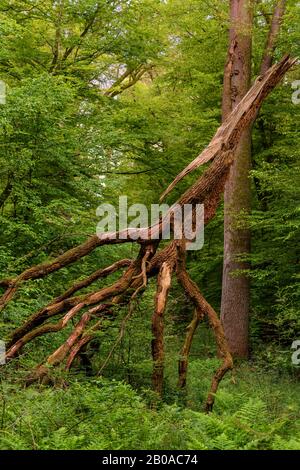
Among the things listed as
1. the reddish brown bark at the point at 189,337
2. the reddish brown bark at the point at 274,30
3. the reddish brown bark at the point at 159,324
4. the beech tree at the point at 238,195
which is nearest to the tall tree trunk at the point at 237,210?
the beech tree at the point at 238,195

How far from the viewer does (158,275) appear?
6520mm

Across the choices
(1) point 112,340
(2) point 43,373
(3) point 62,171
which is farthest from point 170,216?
(3) point 62,171

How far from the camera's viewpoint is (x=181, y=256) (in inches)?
263

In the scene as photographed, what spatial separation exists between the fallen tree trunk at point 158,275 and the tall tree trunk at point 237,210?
5048 mm

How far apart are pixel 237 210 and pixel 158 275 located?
20.8 feet

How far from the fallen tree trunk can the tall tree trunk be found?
16.6 feet

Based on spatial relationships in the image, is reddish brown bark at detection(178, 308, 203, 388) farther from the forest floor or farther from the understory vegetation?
the forest floor

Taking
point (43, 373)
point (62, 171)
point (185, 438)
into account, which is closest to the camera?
point (185, 438)

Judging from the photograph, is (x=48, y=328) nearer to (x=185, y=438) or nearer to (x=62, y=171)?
(x=185, y=438)

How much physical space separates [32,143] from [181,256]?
208 inches

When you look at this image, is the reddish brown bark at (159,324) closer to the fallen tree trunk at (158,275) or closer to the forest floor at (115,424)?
the fallen tree trunk at (158,275)

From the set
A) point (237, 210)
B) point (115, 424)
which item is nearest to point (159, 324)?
point (115, 424)

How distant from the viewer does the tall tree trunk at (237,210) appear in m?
12.4
